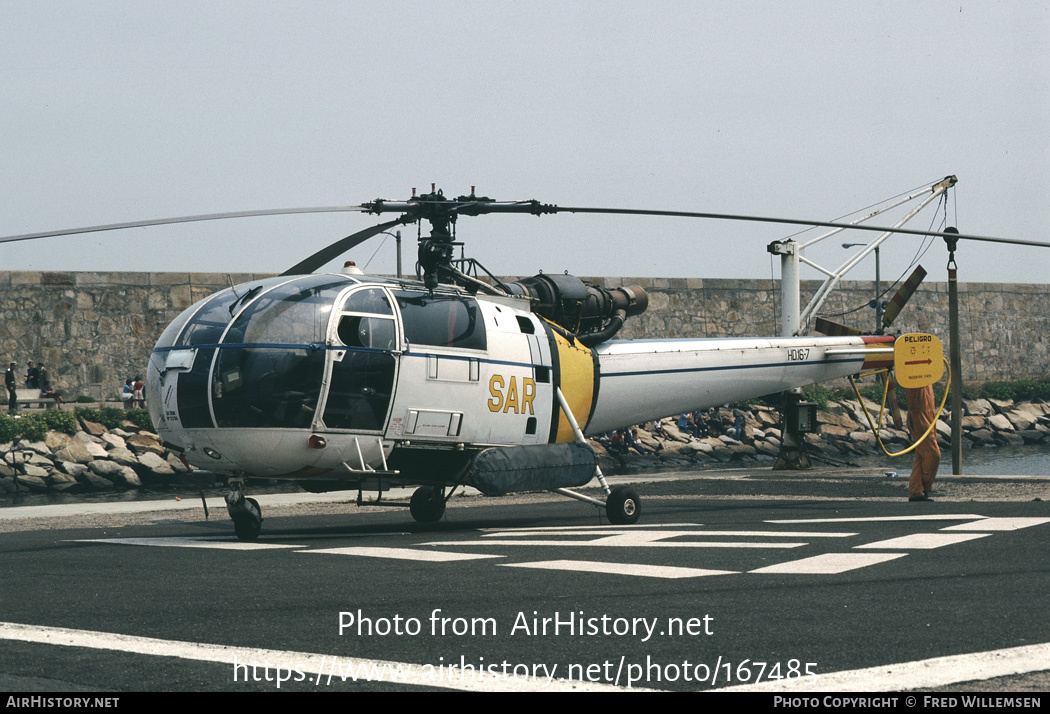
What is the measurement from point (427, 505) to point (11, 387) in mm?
26072

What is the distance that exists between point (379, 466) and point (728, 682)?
791cm

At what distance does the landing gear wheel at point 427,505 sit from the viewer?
49.9 feet

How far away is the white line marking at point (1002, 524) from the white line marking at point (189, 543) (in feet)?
23.5

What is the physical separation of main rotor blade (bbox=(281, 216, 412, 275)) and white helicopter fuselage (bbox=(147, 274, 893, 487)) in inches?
24.7

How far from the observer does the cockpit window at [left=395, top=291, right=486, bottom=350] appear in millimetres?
12938

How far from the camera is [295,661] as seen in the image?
580 cm

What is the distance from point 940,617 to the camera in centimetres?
673

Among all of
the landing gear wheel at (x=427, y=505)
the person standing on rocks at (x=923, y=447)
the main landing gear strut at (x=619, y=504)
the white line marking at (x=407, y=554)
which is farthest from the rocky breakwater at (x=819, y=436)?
the white line marking at (x=407, y=554)

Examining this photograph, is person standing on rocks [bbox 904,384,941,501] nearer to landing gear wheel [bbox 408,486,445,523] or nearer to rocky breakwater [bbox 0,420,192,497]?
landing gear wheel [bbox 408,486,445,523]

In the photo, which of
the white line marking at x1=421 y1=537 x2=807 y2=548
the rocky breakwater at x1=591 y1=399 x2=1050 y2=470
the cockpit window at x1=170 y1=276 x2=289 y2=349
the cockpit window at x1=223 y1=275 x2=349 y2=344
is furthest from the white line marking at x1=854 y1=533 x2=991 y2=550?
the rocky breakwater at x1=591 y1=399 x2=1050 y2=470

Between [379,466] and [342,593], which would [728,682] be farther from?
[379,466]

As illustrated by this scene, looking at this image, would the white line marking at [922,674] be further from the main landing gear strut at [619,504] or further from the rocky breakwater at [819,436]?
the rocky breakwater at [819,436]

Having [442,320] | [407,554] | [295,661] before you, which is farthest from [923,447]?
[295,661]

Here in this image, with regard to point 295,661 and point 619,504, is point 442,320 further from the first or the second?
point 295,661
